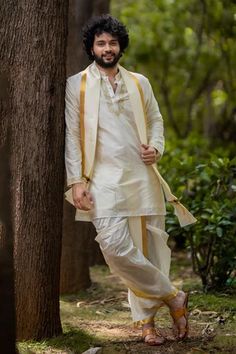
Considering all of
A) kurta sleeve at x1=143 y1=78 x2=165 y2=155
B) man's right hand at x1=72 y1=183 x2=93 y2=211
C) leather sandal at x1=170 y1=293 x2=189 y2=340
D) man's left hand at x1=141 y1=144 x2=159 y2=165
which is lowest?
leather sandal at x1=170 y1=293 x2=189 y2=340

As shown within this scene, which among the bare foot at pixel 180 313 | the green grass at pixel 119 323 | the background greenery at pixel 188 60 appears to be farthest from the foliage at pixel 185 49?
the bare foot at pixel 180 313

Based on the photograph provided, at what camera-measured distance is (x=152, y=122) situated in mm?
5613

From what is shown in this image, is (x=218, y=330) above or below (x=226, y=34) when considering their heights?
below

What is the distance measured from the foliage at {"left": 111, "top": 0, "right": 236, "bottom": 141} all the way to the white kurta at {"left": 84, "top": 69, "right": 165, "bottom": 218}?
28.2ft

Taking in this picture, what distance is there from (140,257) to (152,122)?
1.05 m

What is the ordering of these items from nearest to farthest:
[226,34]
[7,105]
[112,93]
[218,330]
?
1. [7,105]
2. [112,93]
3. [218,330]
4. [226,34]

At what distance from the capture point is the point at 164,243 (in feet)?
18.0

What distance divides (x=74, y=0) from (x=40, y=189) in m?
3.32

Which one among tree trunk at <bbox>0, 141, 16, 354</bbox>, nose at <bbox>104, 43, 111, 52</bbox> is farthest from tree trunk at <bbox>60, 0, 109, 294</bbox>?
tree trunk at <bbox>0, 141, 16, 354</bbox>

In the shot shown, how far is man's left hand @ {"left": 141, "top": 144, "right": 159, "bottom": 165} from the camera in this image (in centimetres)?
534

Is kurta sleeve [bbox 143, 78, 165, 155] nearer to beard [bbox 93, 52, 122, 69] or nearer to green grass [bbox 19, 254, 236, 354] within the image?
beard [bbox 93, 52, 122, 69]

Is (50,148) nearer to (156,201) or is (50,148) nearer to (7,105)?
(7,105)

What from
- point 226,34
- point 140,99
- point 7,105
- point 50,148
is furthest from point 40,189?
point 226,34

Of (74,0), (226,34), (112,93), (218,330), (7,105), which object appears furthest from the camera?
(226,34)
